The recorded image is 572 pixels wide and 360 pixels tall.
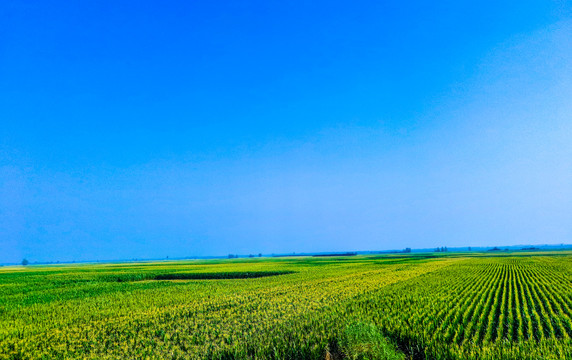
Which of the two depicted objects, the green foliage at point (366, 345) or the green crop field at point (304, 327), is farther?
the green crop field at point (304, 327)

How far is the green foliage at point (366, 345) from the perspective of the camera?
33.5 ft

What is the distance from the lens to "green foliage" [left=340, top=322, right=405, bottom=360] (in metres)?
10.2

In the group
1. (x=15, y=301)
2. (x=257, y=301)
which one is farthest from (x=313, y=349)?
(x=15, y=301)

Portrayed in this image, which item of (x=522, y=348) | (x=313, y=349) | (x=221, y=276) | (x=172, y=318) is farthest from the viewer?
Answer: (x=221, y=276)

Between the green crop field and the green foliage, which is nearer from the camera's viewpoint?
the green foliage

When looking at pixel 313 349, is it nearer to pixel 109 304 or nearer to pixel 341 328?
pixel 341 328

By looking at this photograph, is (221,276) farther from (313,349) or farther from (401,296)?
(313,349)

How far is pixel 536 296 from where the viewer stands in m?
21.2

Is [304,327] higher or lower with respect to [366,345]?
lower

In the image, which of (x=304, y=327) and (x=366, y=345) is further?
(x=304, y=327)

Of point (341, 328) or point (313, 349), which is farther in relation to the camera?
point (341, 328)

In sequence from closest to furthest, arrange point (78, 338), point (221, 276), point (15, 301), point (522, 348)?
point (522, 348) < point (78, 338) < point (15, 301) < point (221, 276)

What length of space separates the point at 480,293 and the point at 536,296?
124 inches

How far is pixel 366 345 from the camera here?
420 inches
